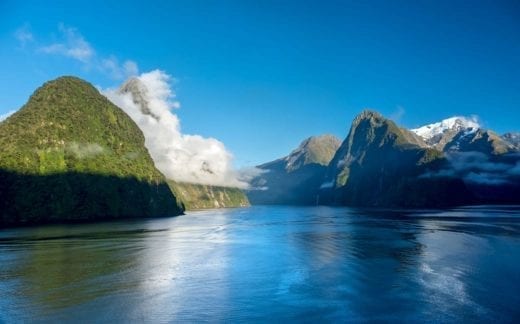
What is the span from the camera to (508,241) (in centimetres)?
8594

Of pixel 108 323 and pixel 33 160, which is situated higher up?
pixel 33 160

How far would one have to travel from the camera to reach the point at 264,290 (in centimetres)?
4522

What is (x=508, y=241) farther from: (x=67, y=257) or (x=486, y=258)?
(x=67, y=257)

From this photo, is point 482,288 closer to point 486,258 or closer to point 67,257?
point 486,258

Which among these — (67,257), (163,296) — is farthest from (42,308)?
(67,257)

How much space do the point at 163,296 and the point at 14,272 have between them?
25101mm

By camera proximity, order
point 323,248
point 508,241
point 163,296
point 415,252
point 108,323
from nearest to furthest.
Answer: point 108,323, point 163,296, point 415,252, point 323,248, point 508,241

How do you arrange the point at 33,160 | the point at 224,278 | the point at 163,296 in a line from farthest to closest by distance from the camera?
the point at 33,160, the point at 224,278, the point at 163,296

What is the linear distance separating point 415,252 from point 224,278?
3638cm

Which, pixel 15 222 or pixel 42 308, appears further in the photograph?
pixel 15 222

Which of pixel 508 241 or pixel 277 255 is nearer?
pixel 277 255

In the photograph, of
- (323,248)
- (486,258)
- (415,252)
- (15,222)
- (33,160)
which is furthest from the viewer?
(33,160)

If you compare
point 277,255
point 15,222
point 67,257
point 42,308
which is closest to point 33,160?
point 15,222

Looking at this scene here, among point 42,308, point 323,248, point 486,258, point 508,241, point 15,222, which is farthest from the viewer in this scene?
point 15,222
